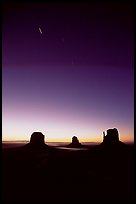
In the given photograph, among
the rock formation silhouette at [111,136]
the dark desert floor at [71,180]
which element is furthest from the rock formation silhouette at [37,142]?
the rock formation silhouette at [111,136]

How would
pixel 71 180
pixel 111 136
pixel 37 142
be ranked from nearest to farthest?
pixel 71 180 → pixel 111 136 → pixel 37 142

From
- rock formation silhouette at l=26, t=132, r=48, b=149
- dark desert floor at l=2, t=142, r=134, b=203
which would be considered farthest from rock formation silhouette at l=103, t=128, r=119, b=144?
rock formation silhouette at l=26, t=132, r=48, b=149

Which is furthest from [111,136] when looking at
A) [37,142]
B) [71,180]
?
[71,180]

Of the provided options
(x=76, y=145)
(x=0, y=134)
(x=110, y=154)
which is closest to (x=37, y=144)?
(x=110, y=154)

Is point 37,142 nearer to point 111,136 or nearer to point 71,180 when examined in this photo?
point 111,136

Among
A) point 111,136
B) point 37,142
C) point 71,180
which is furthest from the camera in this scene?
point 37,142

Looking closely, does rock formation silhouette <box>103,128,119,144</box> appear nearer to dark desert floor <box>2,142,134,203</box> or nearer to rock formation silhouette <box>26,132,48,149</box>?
dark desert floor <box>2,142,134,203</box>

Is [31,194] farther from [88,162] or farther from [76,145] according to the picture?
[76,145]

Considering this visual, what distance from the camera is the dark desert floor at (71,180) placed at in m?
6.78

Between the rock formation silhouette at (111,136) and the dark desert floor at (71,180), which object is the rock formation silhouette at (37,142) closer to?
the dark desert floor at (71,180)

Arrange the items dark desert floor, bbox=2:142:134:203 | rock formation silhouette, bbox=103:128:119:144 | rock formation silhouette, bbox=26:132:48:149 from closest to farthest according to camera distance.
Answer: dark desert floor, bbox=2:142:134:203
rock formation silhouette, bbox=103:128:119:144
rock formation silhouette, bbox=26:132:48:149

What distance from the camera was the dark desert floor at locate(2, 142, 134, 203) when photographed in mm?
6779

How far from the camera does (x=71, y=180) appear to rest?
2109 cm

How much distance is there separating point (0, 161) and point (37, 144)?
63.2 meters
